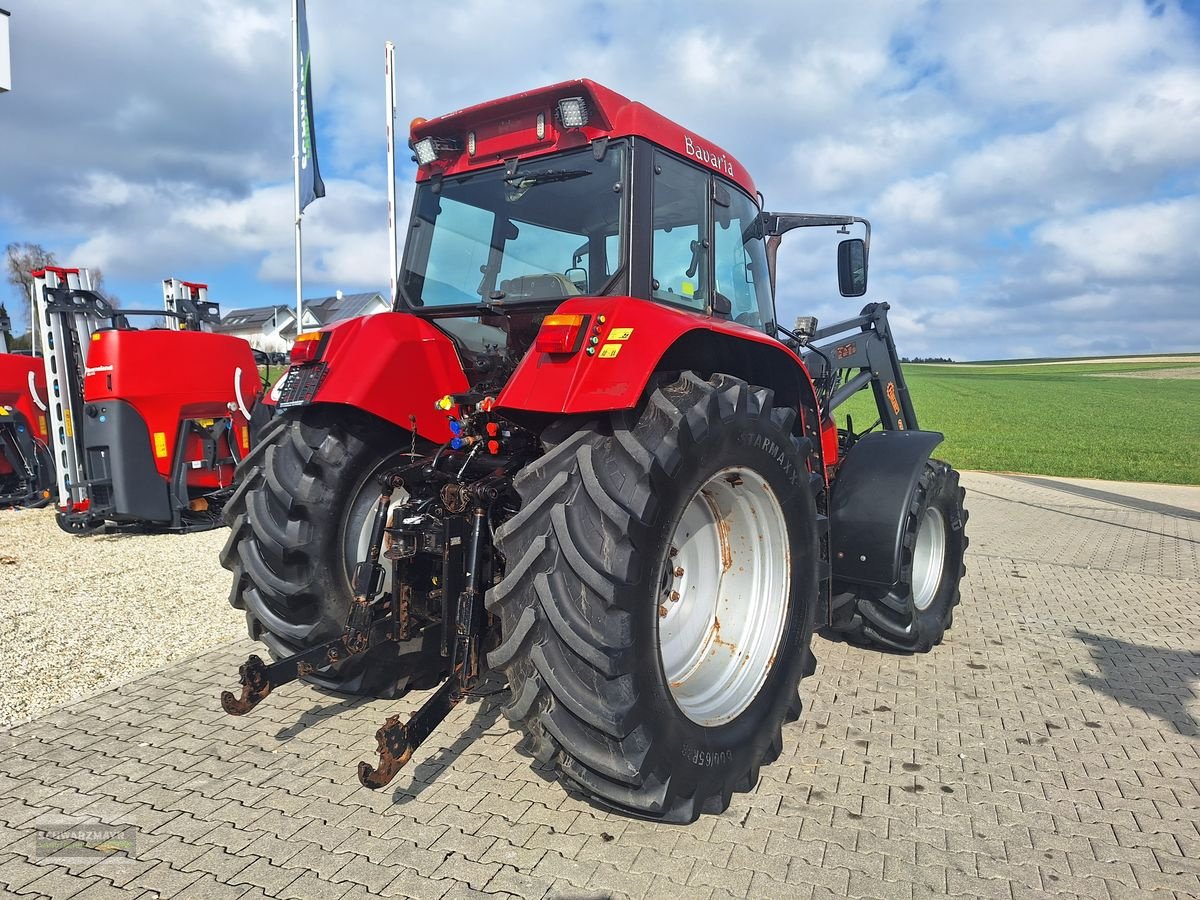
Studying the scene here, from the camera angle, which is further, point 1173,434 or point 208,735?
point 1173,434

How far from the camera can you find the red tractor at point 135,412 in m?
7.07

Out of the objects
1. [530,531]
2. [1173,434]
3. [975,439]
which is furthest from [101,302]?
[1173,434]

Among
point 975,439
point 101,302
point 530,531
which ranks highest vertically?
point 101,302

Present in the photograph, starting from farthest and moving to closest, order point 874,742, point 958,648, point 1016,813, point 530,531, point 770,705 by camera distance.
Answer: point 958,648, point 874,742, point 770,705, point 1016,813, point 530,531

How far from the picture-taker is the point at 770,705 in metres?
2.99

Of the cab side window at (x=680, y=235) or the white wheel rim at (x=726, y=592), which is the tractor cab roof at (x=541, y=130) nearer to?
the cab side window at (x=680, y=235)

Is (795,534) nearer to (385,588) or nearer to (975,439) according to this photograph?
(385,588)

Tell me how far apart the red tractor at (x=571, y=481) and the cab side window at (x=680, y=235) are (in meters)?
0.01

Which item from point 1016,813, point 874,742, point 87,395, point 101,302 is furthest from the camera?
point 101,302

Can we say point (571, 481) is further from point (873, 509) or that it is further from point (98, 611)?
point (98, 611)

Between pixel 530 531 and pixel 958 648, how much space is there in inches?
132

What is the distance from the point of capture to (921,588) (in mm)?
4828

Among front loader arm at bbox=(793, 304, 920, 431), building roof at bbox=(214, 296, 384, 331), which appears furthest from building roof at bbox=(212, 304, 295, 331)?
front loader arm at bbox=(793, 304, 920, 431)

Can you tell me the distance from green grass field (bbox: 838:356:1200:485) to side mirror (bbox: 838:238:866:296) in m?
1.60
